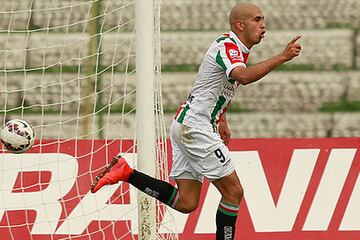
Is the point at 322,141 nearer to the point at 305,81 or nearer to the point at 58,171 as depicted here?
the point at 58,171

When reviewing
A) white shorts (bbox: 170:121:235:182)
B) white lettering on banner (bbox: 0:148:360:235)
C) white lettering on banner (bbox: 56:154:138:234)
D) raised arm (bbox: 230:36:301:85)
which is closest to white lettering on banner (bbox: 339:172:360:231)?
white lettering on banner (bbox: 0:148:360:235)

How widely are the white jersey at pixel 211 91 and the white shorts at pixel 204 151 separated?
0.15 feet

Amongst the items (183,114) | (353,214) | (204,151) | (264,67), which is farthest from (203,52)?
(264,67)

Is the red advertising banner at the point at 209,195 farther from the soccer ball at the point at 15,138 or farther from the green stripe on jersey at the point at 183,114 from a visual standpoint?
the green stripe on jersey at the point at 183,114

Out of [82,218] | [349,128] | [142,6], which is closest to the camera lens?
[142,6]

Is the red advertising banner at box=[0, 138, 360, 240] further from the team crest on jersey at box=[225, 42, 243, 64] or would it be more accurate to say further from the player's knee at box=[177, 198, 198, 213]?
the team crest on jersey at box=[225, 42, 243, 64]

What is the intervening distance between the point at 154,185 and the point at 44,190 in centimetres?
146

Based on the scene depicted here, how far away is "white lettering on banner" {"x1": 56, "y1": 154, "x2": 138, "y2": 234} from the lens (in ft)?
22.6

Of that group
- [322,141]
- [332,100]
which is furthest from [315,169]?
[332,100]

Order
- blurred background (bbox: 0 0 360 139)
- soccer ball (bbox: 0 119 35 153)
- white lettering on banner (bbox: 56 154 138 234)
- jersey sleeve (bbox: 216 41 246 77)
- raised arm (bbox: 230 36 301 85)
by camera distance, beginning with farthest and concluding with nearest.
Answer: blurred background (bbox: 0 0 360 139) → white lettering on banner (bbox: 56 154 138 234) → soccer ball (bbox: 0 119 35 153) → jersey sleeve (bbox: 216 41 246 77) → raised arm (bbox: 230 36 301 85)

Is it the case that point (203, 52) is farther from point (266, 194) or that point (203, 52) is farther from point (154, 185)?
point (154, 185)

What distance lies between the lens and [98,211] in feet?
22.7

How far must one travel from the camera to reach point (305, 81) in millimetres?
9742

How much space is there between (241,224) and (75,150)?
4.14 ft
